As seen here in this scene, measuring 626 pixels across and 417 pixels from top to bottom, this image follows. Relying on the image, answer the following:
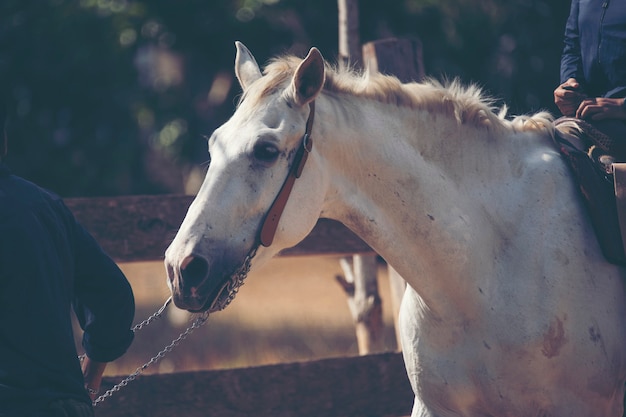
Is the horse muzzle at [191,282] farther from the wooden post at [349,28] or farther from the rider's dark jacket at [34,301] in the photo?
the wooden post at [349,28]

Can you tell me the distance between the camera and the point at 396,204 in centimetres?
375

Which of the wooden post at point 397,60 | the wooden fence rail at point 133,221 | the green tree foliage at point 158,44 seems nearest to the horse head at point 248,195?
the wooden fence rail at point 133,221

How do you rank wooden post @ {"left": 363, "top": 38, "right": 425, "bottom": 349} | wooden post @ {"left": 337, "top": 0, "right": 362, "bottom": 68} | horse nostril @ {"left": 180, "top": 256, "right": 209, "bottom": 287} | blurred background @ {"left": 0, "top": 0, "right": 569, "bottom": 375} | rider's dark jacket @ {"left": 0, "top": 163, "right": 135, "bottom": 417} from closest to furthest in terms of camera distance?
rider's dark jacket @ {"left": 0, "top": 163, "right": 135, "bottom": 417}
horse nostril @ {"left": 180, "top": 256, "right": 209, "bottom": 287}
wooden post @ {"left": 363, "top": 38, "right": 425, "bottom": 349}
wooden post @ {"left": 337, "top": 0, "right": 362, "bottom": 68}
blurred background @ {"left": 0, "top": 0, "right": 569, "bottom": 375}

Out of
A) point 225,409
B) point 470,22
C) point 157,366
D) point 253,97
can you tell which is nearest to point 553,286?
point 253,97

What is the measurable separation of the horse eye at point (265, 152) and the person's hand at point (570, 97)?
142 centimetres

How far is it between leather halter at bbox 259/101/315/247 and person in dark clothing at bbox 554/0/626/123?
1.22 m

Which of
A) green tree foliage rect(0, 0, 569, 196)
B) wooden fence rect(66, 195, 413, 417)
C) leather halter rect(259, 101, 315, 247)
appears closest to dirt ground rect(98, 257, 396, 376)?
green tree foliage rect(0, 0, 569, 196)

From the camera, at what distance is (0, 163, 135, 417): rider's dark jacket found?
307 centimetres

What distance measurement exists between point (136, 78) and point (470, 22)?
3.95 metres

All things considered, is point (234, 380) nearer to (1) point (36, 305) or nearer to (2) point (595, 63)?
(1) point (36, 305)

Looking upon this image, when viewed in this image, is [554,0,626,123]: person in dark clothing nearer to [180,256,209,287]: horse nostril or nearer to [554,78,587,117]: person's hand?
[554,78,587,117]: person's hand

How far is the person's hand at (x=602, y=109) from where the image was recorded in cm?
406

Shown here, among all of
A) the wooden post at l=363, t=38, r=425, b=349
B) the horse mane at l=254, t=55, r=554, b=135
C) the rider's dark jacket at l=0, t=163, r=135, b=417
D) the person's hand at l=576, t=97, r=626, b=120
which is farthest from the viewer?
the wooden post at l=363, t=38, r=425, b=349

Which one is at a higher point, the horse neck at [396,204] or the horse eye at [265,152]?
the horse eye at [265,152]
